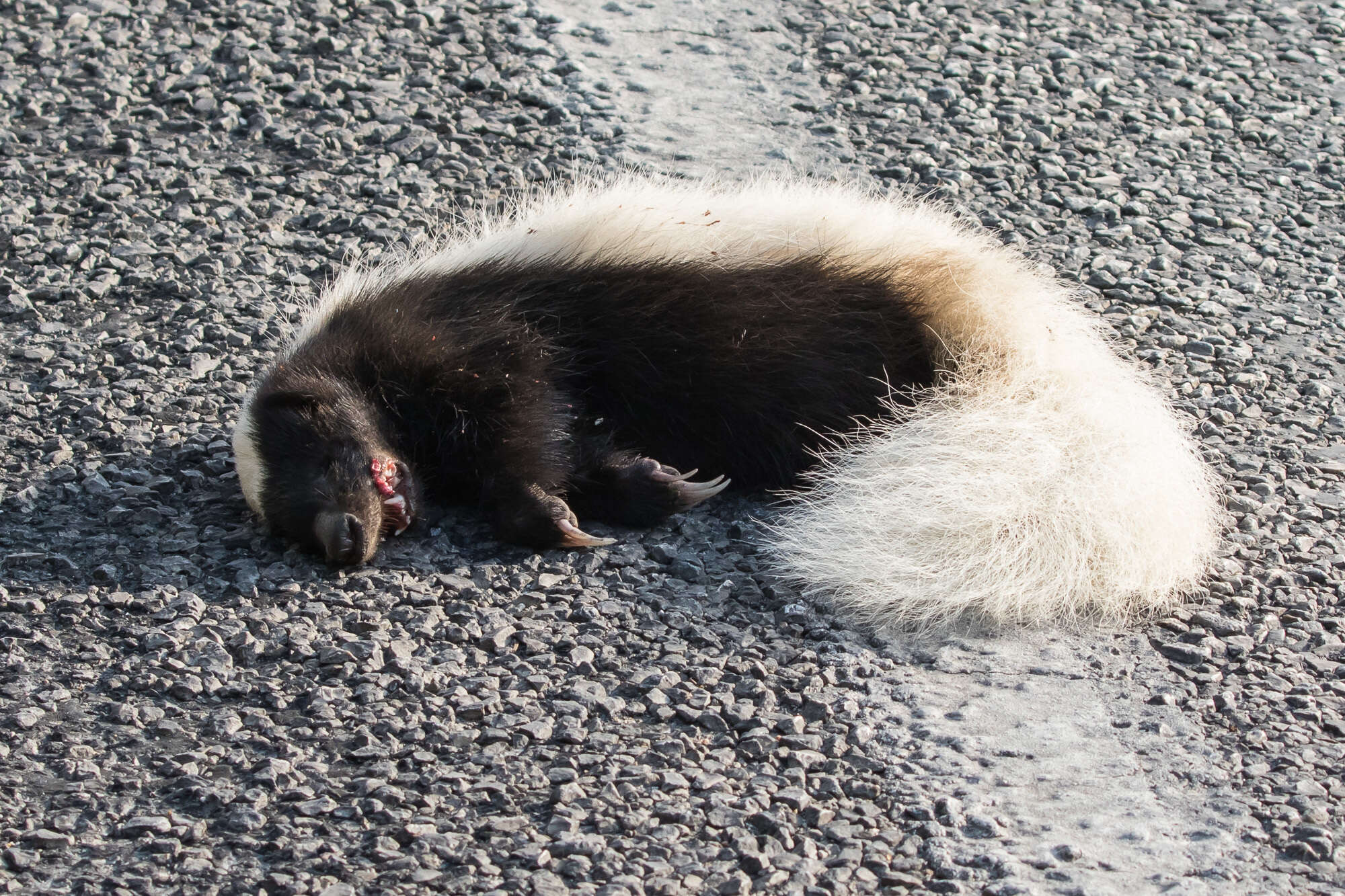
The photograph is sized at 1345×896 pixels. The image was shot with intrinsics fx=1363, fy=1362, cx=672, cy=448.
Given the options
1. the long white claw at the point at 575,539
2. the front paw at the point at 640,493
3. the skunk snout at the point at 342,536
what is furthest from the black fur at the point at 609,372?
the skunk snout at the point at 342,536

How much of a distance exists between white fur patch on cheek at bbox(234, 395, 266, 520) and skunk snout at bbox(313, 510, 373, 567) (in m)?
0.30

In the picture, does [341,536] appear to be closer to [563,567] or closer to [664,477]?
[563,567]

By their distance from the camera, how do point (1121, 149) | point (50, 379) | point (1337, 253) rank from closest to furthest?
1. point (50, 379)
2. point (1337, 253)
3. point (1121, 149)

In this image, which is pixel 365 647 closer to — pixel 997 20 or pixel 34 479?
pixel 34 479

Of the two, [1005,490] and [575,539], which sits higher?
[1005,490]

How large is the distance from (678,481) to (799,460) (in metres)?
0.42

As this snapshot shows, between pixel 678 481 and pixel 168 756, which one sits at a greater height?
pixel 678 481

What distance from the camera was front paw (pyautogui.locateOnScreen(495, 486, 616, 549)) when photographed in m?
3.88

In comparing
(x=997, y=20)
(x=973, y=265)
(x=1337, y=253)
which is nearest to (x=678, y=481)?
(x=973, y=265)

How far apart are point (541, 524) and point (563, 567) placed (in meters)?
0.14

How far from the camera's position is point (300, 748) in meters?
3.13

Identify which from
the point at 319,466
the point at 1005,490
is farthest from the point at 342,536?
the point at 1005,490

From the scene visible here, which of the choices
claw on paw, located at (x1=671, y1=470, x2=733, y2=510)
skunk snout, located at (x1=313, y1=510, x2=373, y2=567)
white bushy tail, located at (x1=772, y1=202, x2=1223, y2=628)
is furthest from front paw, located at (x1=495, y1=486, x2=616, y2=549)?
white bushy tail, located at (x1=772, y1=202, x2=1223, y2=628)

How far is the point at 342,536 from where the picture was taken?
3689mm
